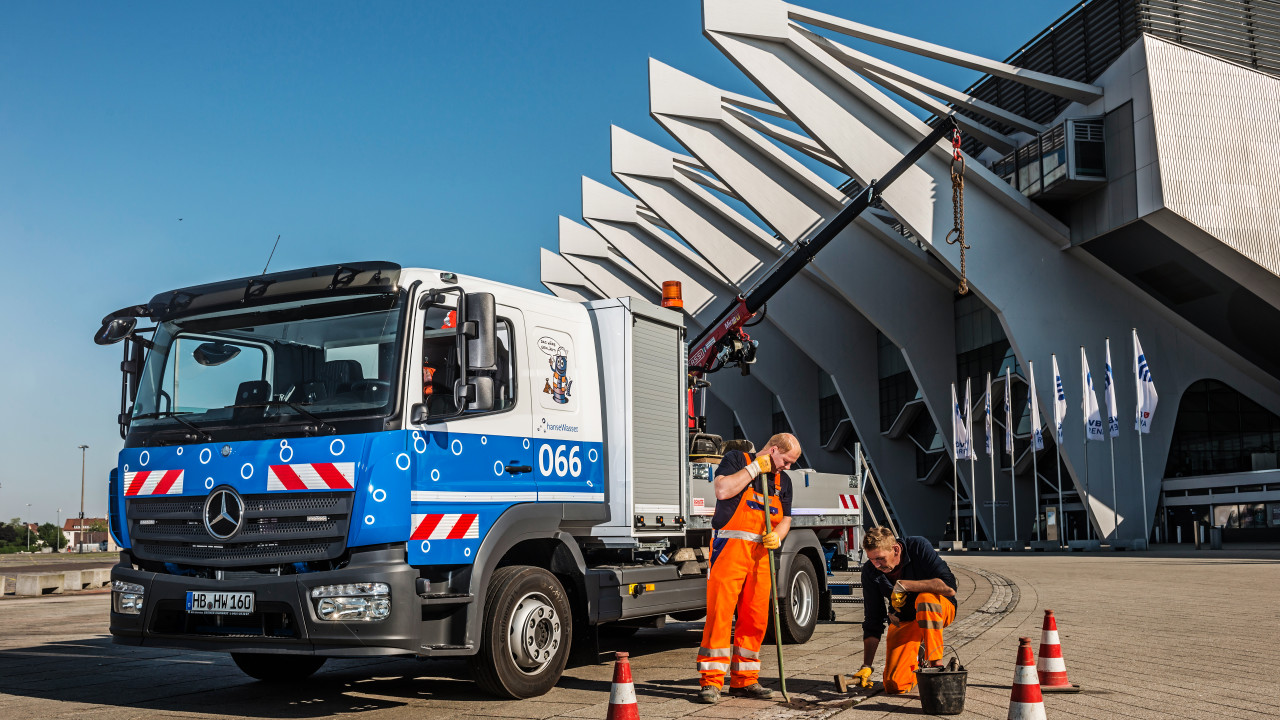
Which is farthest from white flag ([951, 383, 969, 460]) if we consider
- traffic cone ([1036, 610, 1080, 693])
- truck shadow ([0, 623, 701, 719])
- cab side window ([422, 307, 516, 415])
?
cab side window ([422, 307, 516, 415])

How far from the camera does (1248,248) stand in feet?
101

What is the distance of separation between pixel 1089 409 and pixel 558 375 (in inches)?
1193

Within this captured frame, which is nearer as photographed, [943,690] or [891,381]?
[943,690]

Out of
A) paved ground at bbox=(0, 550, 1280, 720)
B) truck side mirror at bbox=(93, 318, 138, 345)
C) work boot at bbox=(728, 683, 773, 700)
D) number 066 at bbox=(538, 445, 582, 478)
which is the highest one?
truck side mirror at bbox=(93, 318, 138, 345)

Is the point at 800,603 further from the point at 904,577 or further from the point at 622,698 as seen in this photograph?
the point at 622,698

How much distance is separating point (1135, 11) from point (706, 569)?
31.3 meters

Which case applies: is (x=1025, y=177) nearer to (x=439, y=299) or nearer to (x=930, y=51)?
(x=930, y=51)

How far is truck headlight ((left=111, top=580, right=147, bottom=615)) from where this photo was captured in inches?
267

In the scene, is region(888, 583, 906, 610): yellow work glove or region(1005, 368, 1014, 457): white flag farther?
region(1005, 368, 1014, 457): white flag

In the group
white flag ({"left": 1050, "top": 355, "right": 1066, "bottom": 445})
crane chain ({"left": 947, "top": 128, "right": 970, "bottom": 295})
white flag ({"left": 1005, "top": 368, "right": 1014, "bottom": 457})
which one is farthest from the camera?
white flag ({"left": 1005, "top": 368, "right": 1014, "bottom": 457})

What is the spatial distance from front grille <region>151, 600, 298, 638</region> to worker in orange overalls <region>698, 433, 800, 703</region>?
8.27 ft

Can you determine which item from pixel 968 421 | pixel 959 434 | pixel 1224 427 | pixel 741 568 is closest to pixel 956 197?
pixel 968 421

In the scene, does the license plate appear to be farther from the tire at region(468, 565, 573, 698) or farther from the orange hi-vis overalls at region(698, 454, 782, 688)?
the orange hi-vis overalls at region(698, 454, 782, 688)

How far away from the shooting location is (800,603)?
10.2m
